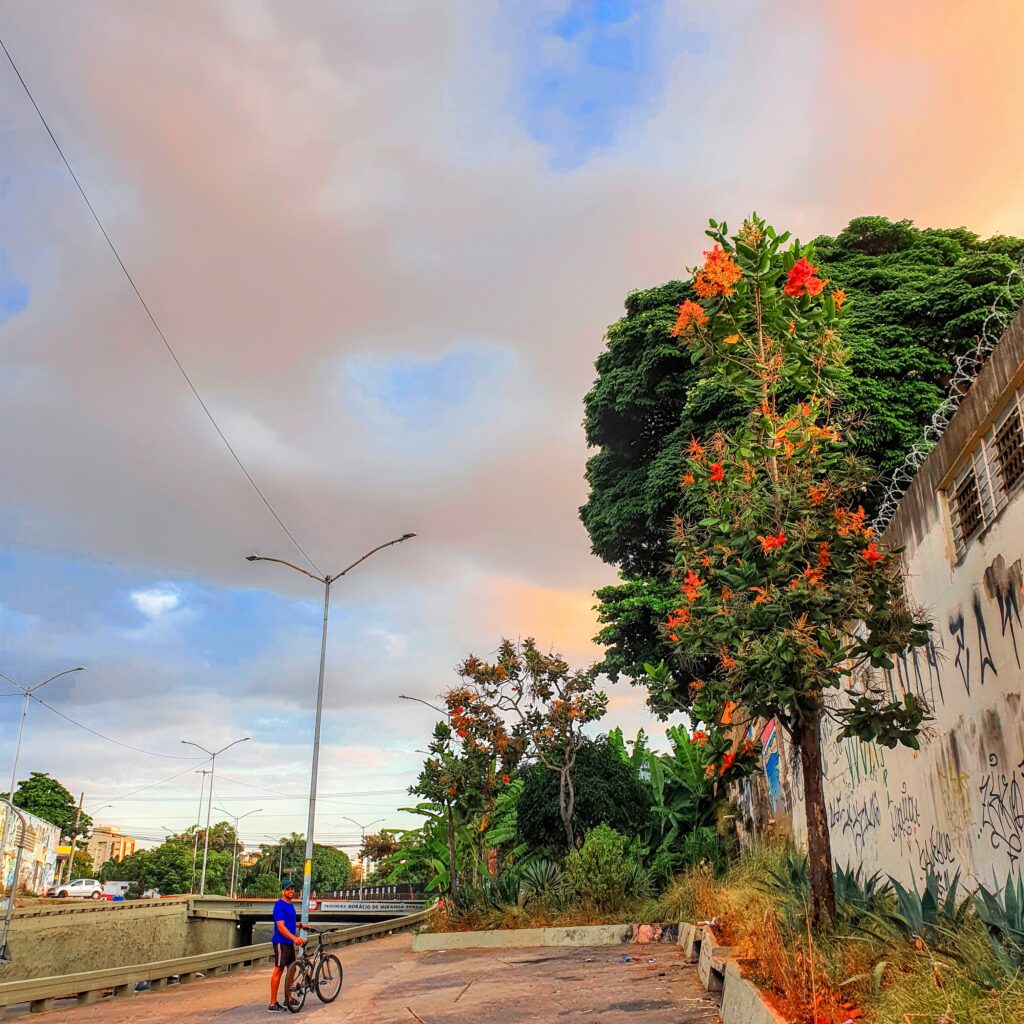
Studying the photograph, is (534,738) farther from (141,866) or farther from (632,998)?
(141,866)

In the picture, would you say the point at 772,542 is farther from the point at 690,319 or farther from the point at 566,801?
the point at 566,801

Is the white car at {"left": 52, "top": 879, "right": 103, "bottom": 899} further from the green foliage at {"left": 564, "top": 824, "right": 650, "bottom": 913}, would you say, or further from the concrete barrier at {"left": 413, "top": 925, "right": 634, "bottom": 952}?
the green foliage at {"left": 564, "top": 824, "right": 650, "bottom": 913}

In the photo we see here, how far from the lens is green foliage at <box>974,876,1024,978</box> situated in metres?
5.80

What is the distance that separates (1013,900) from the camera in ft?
22.0

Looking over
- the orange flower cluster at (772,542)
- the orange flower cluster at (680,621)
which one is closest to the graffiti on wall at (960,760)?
the orange flower cluster at (772,542)

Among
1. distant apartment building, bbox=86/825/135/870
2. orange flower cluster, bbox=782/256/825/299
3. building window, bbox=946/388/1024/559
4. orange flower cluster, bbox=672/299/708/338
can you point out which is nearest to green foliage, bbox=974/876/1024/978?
building window, bbox=946/388/1024/559

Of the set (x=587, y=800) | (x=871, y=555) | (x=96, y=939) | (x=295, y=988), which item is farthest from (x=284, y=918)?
(x=96, y=939)

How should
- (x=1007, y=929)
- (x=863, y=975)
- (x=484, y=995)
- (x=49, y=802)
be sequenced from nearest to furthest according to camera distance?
(x=1007, y=929) < (x=863, y=975) < (x=484, y=995) < (x=49, y=802)

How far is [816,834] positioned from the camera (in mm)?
9688

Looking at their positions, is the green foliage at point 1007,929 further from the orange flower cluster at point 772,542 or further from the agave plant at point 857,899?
the orange flower cluster at point 772,542

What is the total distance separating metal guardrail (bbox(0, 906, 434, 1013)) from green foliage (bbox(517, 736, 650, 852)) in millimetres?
7680

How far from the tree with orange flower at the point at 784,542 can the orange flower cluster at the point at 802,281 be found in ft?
0.05

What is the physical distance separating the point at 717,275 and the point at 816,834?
247 inches

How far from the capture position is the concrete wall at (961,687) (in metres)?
8.09
